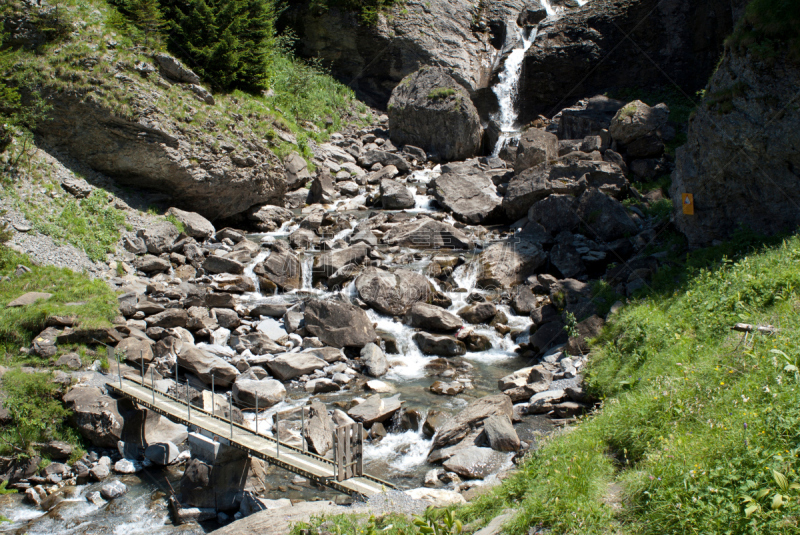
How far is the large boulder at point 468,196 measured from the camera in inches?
847

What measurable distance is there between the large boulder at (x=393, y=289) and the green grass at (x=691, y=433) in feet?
21.8

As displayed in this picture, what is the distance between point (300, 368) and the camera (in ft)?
38.0

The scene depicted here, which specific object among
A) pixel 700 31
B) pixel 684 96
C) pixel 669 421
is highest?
pixel 700 31

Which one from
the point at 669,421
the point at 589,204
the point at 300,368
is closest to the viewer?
the point at 669,421

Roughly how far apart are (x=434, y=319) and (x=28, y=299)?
9.09 meters

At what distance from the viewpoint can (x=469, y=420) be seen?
8.88 m

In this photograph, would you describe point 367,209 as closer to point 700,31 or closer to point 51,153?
point 51,153

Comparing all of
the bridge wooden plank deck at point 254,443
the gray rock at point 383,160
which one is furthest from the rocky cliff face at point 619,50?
the bridge wooden plank deck at point 254,443

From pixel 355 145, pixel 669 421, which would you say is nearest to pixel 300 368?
pixel 669 421

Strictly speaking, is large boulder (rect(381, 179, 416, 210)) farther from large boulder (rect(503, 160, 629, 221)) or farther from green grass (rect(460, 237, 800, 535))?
green grass (rect(460, 237, 800, 535))

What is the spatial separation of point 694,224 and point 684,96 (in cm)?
2009

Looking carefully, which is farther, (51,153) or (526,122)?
(526,122)

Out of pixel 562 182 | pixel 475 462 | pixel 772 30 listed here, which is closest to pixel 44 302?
pixel 475 462

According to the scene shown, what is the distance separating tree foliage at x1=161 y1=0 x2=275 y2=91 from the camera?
21172mm
